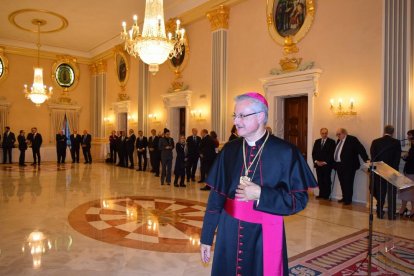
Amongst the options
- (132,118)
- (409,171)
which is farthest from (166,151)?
(132,118)

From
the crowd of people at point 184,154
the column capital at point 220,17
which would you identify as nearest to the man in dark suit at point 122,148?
the crowd of people at point 184,154

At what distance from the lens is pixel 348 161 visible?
7.14 meters

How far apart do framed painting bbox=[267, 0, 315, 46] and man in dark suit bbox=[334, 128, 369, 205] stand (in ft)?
9.35

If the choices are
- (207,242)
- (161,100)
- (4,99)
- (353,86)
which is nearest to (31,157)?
(4,99)

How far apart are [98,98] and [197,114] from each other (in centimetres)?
899

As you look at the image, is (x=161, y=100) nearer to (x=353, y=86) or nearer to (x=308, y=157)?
(x=308, y=157)

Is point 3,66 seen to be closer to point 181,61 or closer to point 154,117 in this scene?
point 154,117

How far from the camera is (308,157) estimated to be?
324 inches

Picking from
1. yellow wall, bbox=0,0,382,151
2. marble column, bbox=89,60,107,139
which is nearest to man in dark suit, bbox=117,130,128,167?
yellow wall, bbox=0,0,382,151

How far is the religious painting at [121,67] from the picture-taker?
52.0 ft

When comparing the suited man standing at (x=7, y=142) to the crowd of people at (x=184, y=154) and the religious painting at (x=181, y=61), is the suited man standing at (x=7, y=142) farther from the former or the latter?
the religious painting at (x=181, y=61)

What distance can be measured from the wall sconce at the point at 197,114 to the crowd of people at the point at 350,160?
4.56m

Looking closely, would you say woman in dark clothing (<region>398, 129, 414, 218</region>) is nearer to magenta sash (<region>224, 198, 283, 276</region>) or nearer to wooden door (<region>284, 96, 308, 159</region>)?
wooden door (<region>284, 96, 308, 159</region>)

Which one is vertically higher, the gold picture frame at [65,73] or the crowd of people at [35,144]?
the gold picture frame at [65,73]
